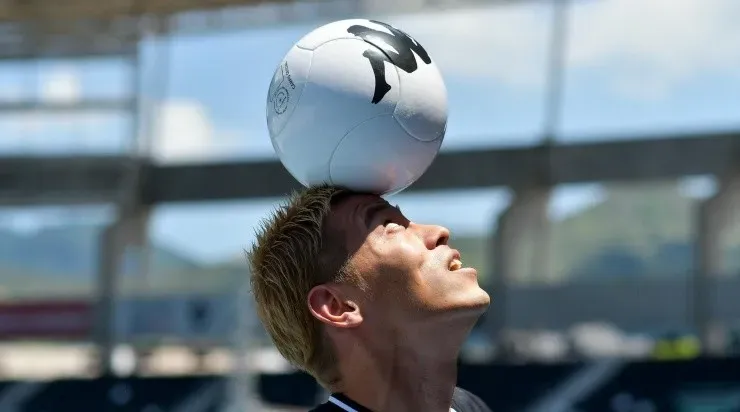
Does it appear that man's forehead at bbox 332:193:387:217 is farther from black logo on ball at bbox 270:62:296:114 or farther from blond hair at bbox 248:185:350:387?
black logo on ball at bbox 270:62:296:114

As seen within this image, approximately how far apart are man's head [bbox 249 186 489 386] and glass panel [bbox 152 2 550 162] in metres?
9.41

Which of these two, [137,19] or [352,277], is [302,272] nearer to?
[352,277]

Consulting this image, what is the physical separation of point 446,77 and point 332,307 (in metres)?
9.61

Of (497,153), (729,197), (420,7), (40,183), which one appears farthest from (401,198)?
(40,183)

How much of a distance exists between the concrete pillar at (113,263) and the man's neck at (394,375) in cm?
1006

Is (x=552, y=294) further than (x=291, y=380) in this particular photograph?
Yes

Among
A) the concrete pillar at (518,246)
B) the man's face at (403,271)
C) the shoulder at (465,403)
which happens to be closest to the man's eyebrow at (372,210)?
the man's face at (403,271)

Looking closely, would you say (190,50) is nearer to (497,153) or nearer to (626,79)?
(497,153)

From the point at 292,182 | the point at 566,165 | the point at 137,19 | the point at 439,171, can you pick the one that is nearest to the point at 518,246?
the point at 566,165

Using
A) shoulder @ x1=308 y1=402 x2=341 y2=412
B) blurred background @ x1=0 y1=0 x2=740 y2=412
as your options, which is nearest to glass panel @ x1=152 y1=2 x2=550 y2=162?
blurred background @ x1=0 y1=0 x2=740 y2=412

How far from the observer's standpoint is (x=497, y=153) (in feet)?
37.6

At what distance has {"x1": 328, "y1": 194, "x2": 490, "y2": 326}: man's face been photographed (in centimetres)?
167

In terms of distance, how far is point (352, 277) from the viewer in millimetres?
1701

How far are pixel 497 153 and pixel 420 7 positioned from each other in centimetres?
190
